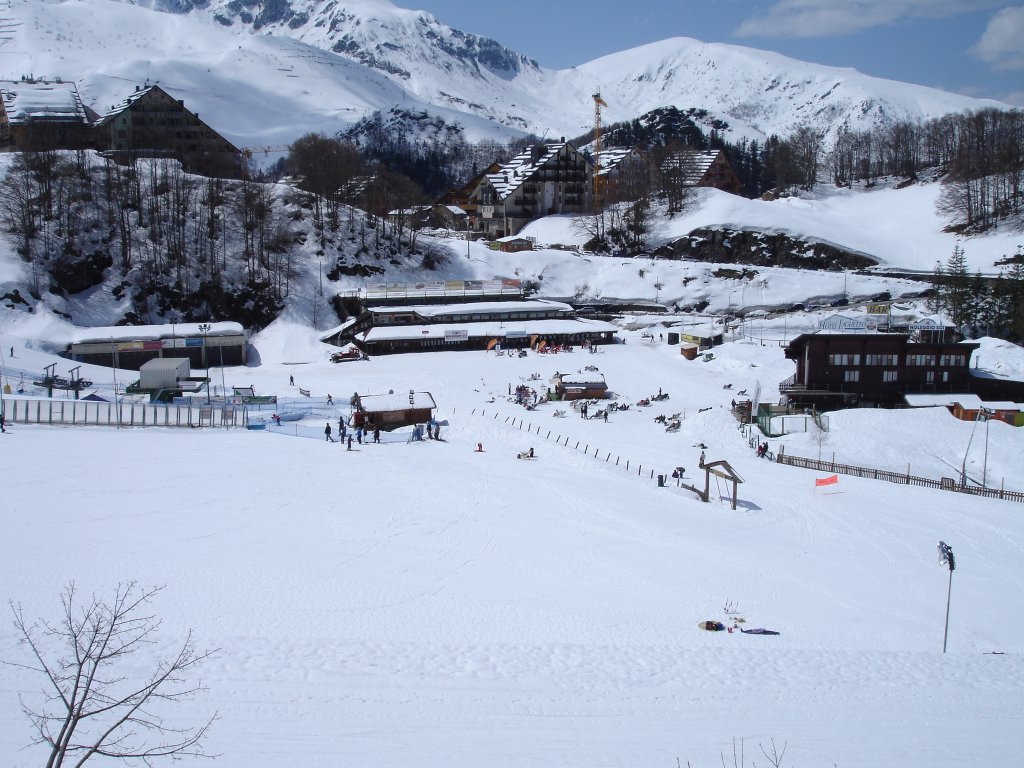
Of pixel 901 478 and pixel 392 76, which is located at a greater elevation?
pixel 392 76

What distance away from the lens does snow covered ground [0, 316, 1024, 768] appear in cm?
927

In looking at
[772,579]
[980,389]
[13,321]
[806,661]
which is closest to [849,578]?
[772,579]

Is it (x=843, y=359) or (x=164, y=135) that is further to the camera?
(x=164, y=135)

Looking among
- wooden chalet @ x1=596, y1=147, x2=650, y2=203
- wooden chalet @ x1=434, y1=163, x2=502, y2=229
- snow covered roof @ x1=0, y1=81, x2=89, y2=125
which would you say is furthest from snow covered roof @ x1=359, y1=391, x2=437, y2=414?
wooden chalet @ x1=434, y1=163, x2=502, y2=229

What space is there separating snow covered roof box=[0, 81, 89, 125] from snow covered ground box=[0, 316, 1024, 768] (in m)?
42.5

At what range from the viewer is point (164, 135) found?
199 ft

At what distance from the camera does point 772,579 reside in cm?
1513

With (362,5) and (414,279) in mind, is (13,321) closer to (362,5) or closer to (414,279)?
(414,279)

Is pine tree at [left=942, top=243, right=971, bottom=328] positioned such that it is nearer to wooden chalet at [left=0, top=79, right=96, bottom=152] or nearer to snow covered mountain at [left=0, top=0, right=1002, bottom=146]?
wooden chalet at [left=0, top=79, right=96, bottom=152]

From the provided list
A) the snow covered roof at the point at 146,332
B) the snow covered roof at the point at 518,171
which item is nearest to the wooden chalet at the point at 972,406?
the snow covered roof at the point at 146,332

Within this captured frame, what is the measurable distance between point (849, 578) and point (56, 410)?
23315mm

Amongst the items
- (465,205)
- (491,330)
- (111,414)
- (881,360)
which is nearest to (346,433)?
(111,414)

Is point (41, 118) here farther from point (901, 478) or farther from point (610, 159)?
point (901, 478)

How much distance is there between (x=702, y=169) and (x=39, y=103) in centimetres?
5159
